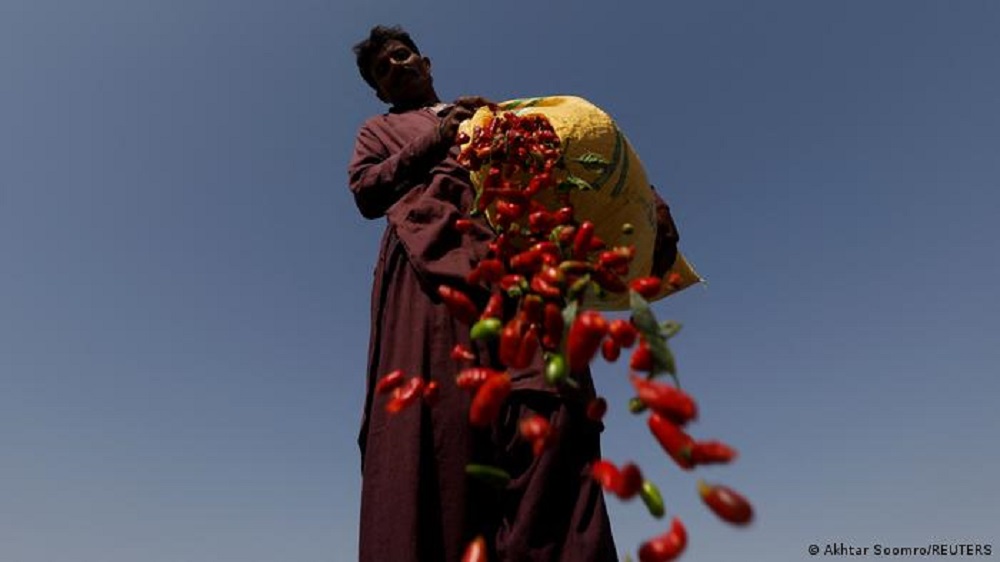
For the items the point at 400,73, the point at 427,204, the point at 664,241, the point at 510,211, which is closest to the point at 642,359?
the point at 510,211

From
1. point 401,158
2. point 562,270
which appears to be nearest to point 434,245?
point 401,158

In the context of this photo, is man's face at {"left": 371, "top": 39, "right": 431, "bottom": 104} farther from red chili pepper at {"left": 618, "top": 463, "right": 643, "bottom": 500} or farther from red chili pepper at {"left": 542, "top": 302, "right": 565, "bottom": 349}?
red chili pepper at {"left": 618, "top": 463, "right": 643, "bottom": 500}

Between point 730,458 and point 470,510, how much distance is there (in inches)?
50.6

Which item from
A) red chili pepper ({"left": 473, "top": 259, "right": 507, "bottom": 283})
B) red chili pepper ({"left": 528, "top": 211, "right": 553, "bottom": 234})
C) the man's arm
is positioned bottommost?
red chili pepper ({"left": 473, "top": 259, "right": 507, "bottom": 283})

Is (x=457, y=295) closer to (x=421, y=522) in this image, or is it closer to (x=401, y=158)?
(x=421, y=522)

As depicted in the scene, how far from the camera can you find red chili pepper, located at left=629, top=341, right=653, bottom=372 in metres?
1.20

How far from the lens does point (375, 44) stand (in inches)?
133

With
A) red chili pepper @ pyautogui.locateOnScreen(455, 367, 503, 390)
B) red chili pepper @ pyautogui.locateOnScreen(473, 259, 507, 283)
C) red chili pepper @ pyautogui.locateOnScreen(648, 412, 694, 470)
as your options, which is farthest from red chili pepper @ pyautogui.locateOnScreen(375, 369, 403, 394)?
red chili pepper @ pyautogui.locateOnScreen(648, 412, 694, 470)

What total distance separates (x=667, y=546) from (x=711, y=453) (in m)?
0.18

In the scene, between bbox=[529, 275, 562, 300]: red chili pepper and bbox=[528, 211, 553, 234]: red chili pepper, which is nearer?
bbox=[529, 275, 562, 300]: red chili pepper

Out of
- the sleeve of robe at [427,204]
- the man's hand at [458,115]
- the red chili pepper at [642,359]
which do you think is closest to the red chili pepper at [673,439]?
the red chili pepper at [642,359]

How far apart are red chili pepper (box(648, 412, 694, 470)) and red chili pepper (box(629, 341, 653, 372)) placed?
102mm

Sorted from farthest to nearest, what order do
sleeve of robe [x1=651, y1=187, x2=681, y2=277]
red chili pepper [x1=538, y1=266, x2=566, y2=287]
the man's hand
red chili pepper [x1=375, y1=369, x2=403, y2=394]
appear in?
sleeve of robe [x1=651, y1=187, x2=681, y2=277], the man's hand, red chili pepper [x1=375, y1=369, x2=403, y2=394], red chili pepper [x1=538, y1=266, x2=566, y2=287]

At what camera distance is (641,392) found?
1139mm
